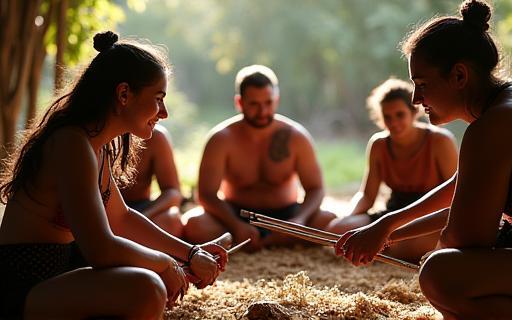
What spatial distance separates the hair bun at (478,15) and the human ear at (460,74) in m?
0.15

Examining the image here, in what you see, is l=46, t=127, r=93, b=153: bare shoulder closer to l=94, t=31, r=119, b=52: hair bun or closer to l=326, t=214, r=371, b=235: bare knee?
l=94, t=31, r=119, b=52: hair bun

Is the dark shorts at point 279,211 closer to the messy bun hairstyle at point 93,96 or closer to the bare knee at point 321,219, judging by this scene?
the bare knee at point 321,219

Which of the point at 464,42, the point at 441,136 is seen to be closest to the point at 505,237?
the point at 464,42

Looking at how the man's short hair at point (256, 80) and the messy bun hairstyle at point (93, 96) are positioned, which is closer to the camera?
the messy bun hairstyle at point (93, 96)

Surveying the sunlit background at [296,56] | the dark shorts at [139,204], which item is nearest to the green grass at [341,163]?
the sunlit background at [296,56]

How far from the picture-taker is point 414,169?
3.98 metres

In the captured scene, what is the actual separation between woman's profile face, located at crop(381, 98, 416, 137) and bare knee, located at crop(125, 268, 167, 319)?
2.19m

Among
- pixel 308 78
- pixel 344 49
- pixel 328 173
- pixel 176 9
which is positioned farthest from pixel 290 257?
pixel 176 9

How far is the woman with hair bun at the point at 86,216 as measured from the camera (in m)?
2.02

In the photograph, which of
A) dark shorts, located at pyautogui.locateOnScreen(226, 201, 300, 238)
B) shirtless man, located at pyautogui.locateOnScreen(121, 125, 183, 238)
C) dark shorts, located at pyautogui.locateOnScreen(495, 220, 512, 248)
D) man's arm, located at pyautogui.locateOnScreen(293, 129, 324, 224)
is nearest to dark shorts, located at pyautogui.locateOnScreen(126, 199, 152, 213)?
shirtless man, located at pyautogui.locateOnScreen(121, 125, 183, 238)

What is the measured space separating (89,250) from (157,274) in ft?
0.76

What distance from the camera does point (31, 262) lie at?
2.15 m

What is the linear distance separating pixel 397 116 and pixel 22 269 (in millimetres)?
2339

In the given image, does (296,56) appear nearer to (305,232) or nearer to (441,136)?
(441,136)
